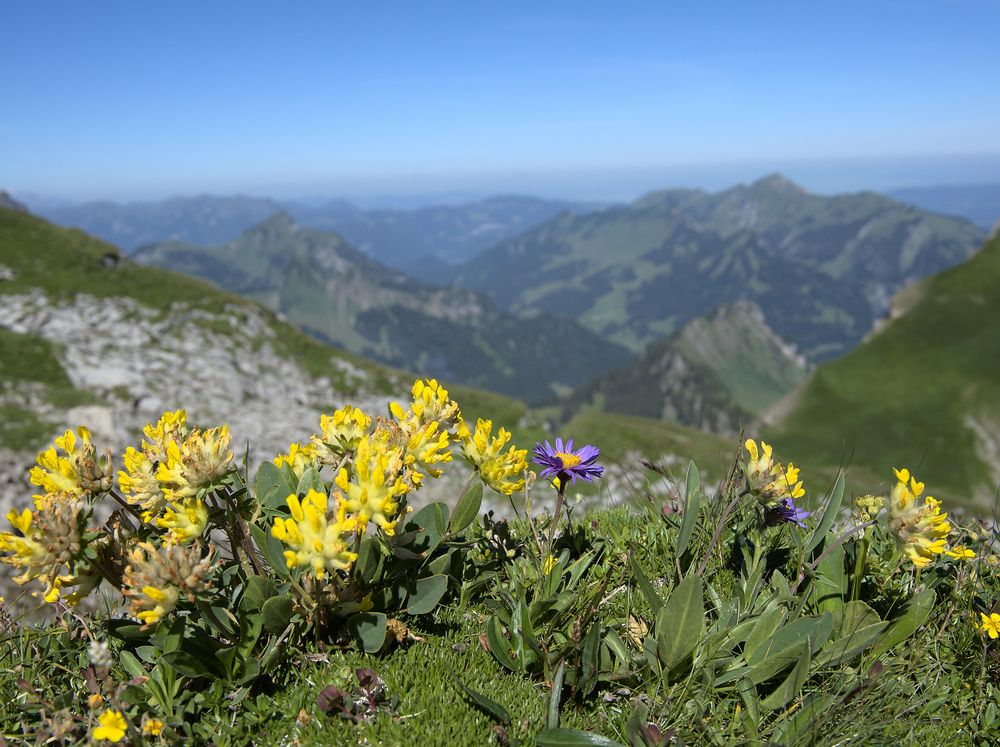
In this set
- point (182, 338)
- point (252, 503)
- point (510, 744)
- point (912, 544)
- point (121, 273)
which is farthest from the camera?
point (121, 273)

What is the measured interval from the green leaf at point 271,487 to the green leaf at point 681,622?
2150 mm

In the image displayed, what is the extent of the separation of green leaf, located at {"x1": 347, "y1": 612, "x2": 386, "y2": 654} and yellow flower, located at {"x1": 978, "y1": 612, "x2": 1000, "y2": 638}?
3.22 meters

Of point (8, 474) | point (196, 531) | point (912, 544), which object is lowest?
point (8, 474)

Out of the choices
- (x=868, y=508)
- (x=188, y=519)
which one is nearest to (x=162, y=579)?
(x=188, y=519)

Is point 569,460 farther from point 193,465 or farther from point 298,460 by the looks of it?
point 193,465

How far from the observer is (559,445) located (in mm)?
3521

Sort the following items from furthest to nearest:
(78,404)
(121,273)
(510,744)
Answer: (121,273) → (78,404) → (510,744)

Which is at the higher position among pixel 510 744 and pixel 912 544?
pixel 912 544

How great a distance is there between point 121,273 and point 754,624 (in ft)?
149

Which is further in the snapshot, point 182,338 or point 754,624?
point 182,338

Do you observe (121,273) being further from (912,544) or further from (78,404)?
(912,544)

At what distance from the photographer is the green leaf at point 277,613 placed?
9.11 feet

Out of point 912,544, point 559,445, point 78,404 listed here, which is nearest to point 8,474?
point 78,404

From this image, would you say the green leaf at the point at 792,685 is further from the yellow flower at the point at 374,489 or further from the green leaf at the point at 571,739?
the yellow flower at the point at 374,489
